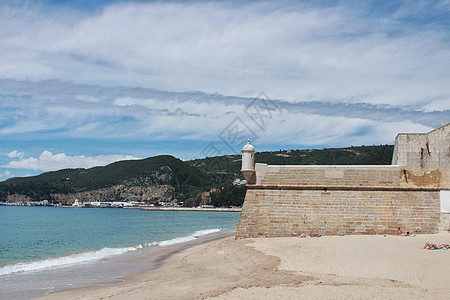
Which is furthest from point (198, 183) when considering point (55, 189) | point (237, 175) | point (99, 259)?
point (99, 259)

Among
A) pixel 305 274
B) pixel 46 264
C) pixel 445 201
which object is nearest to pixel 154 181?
pixel 46 264

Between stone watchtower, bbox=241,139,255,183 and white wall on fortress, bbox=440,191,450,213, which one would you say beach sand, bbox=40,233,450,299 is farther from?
stone watchtower, bbox=241,139,255,183

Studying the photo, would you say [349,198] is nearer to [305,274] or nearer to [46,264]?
[305,274]

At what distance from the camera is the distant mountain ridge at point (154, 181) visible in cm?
9981

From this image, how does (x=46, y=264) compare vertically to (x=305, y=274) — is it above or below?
below

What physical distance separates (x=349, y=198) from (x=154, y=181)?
93.8 metres

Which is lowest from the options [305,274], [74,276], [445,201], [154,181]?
[74,276]

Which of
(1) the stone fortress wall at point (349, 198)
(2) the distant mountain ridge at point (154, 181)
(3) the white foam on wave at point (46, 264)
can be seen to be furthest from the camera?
(2) the distant mountain ridge at point (154, 181)

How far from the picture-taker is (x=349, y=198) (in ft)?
48.5

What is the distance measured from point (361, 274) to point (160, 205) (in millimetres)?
99306

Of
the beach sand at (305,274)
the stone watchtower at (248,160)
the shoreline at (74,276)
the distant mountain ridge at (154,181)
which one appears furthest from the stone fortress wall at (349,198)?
the distant mountain ridge at (154,181)

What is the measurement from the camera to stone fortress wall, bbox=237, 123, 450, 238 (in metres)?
14.3

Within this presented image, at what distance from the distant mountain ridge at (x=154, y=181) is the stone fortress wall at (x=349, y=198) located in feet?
247

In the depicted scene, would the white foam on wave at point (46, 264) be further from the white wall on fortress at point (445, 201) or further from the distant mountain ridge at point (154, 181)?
the distant mountain ridge at point (154, 181)
